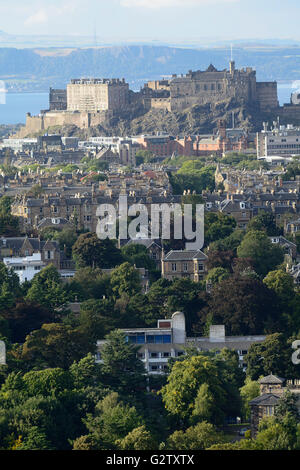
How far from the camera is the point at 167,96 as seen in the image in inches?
6801

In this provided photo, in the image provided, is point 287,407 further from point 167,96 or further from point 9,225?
point 167,96

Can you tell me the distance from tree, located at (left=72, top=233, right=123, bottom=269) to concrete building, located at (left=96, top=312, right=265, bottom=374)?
438 inches

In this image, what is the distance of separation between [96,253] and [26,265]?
3.82m

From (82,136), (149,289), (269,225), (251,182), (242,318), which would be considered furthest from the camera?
(82,136)

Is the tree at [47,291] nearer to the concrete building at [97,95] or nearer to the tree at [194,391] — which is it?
the tree at [194,391]

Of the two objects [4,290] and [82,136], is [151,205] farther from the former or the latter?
[82,136]

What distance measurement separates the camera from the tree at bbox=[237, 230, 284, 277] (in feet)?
193

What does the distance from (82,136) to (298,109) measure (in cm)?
2349

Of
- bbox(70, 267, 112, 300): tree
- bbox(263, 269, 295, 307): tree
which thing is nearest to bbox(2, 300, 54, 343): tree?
bbox(70, 267, 112, 300): tree

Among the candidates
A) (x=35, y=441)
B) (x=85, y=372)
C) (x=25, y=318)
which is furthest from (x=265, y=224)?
(x=35, y=441)

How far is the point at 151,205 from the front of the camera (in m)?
74.4
